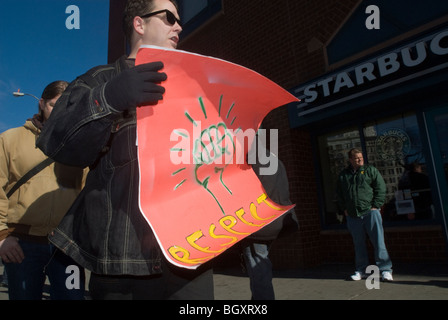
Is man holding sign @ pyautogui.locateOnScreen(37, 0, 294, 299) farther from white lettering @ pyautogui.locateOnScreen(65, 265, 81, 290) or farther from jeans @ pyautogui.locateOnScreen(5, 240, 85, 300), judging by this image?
jeans @ pyautogui.locateOnScreen(5, 240, 85, 300)

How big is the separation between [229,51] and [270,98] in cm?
787

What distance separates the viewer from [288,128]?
7.18 m

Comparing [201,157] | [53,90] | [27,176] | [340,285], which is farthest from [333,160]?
[201,157]

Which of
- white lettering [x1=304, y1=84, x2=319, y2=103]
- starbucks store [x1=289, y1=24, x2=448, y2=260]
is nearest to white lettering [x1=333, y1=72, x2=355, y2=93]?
starbucks store [x1=289, y1=24, x2=448, y2=260]

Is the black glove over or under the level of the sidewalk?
over

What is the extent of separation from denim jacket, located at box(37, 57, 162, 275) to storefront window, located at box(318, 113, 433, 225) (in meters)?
5.74

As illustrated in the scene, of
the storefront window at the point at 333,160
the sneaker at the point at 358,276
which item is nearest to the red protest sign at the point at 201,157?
the sneaker at the point at 358,276

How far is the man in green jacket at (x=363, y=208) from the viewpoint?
5101 mm

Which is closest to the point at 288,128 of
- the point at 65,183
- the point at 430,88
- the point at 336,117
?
the point at 336,117

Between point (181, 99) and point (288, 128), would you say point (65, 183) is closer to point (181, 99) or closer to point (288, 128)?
point (181, 99)

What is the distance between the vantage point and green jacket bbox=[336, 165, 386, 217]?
522cm

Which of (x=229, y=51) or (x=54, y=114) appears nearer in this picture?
(x=54, y=114)

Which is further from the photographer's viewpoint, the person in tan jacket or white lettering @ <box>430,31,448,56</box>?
white lettering @ <box>430,31,448,56</box>

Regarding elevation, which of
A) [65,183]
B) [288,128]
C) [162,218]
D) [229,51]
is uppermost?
[229,51]
